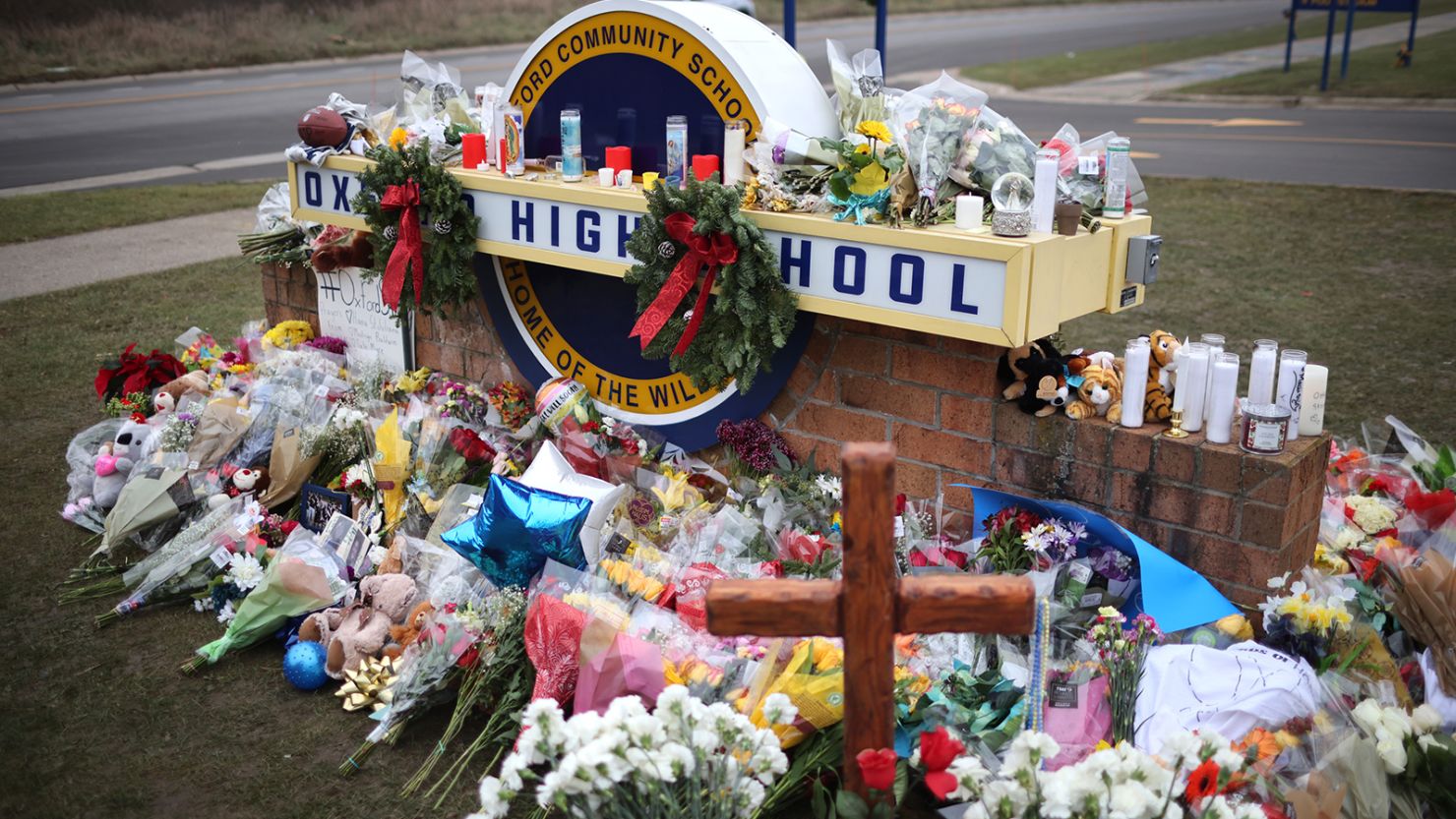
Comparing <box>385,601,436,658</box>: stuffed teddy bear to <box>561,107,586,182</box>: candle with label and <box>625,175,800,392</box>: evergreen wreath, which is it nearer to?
<box>625,175,800,392</box>: evergreen wreath

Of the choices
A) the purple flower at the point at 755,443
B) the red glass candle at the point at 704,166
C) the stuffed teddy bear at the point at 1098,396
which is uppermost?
the red glass candle at the point at 704,166

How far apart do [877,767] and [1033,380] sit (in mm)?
1590

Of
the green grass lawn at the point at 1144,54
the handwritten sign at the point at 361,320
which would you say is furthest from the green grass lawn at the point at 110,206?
the green grass lawn at the point at 1144,54

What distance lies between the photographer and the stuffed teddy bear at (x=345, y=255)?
5.38 m

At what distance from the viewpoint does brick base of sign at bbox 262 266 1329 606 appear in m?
3.42

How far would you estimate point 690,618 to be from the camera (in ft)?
11.6

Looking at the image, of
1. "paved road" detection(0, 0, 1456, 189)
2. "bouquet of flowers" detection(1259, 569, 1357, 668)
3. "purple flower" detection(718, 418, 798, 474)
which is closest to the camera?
"bouquet of flowers" detection(1259, 569, 1357, 668)

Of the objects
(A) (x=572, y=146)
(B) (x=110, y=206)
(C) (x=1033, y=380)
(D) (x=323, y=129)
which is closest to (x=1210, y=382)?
(C) (x=1033, y=380)

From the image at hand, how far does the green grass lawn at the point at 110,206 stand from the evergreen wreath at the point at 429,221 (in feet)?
20.8

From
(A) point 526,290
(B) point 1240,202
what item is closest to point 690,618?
(A) point 526,290

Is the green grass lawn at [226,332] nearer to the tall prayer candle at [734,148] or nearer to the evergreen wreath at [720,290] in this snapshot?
the evergreen wreath at [720,290]

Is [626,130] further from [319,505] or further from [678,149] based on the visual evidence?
[319,505]

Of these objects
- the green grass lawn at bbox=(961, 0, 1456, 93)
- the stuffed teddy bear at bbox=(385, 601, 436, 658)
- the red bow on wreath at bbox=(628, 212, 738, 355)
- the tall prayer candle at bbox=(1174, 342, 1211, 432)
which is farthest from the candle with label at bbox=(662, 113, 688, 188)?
the green grass lawn at bbox=(961, 0, 1456, 93)

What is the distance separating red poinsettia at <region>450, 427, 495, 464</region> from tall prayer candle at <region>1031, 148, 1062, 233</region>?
2118 mm
